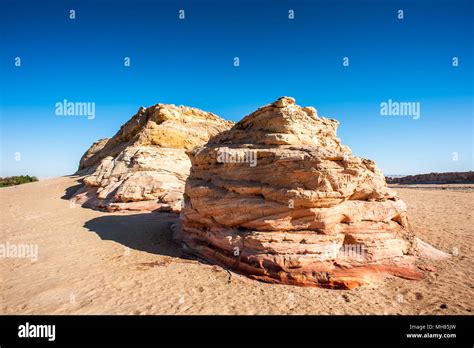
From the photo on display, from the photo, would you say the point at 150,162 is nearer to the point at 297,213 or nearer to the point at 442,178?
the point at 297,213

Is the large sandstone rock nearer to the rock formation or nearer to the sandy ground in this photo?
the sandy ground

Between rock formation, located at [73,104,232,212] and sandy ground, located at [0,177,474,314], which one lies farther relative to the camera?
rock formation, located at [73,104,232,212]

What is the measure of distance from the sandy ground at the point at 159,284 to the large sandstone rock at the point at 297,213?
581 millimetres

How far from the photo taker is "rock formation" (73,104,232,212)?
17.8m

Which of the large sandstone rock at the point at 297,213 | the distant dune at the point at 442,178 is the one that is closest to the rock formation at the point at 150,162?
the large sandstone rock at the point at 297,213

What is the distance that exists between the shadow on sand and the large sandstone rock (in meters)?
1.28

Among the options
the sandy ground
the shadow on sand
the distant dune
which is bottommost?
the sandy ground

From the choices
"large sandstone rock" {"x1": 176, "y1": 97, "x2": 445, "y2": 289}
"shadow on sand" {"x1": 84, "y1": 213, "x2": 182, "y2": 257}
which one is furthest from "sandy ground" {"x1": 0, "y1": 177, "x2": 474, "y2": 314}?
"large sandstone rock" {"x1": 176, "y1": 97, "x2": 445, "y2": 289}

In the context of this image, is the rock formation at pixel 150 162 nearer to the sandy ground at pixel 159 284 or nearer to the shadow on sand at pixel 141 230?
the shadow on sand at pixel 141 230

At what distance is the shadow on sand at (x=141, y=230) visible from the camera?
38.1 ft

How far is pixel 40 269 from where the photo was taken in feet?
31.9

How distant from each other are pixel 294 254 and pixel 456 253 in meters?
7.49
